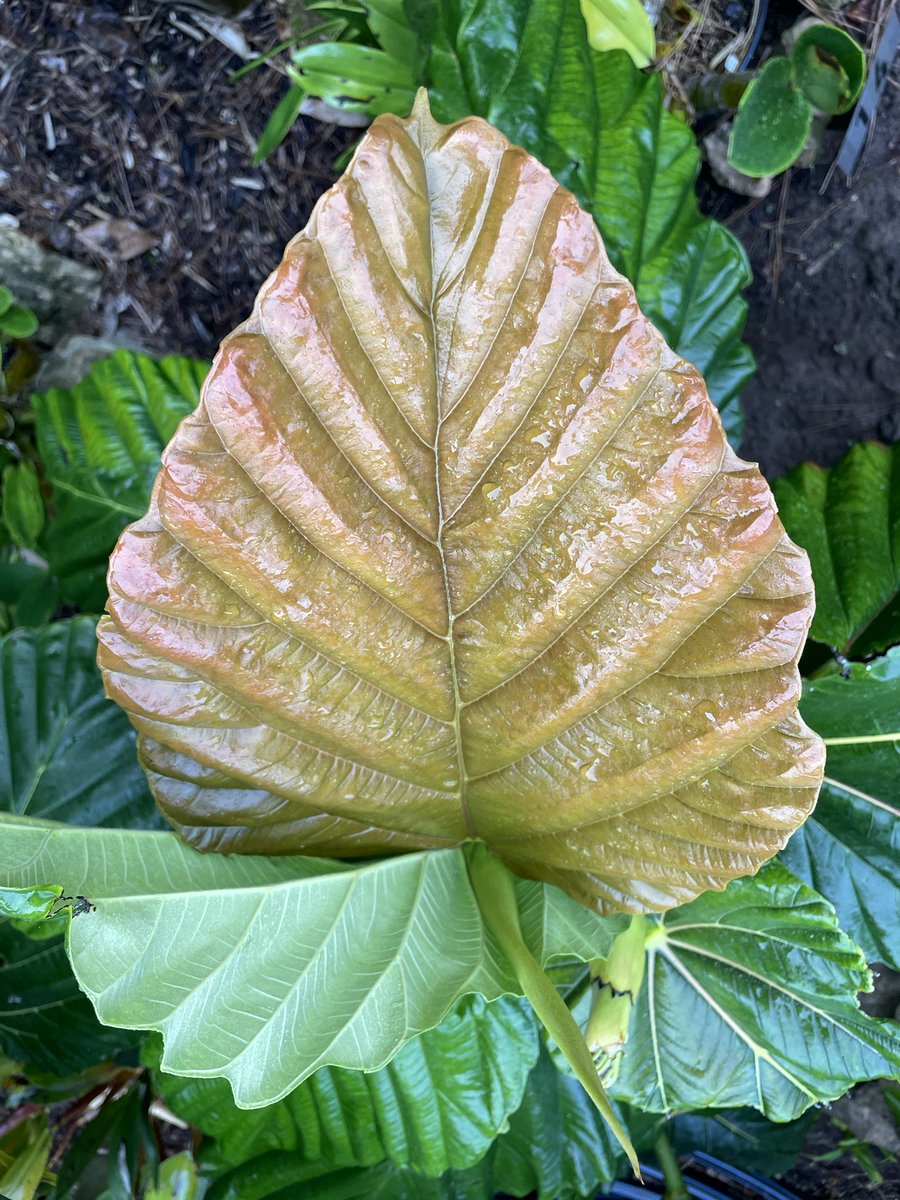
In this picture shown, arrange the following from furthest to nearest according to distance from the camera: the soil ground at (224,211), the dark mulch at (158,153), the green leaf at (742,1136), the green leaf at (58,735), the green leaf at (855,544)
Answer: the dark mulch at (158,153), the soil ground at (224,211), the green leaf at (742,1136), the green leaf at (855,544), the green leaf at (58,735)

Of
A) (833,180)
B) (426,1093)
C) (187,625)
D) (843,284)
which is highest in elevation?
(833,180)

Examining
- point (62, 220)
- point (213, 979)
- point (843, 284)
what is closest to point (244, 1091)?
point (213, 979)

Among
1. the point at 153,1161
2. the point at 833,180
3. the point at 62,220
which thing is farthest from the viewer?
the point at 62,220

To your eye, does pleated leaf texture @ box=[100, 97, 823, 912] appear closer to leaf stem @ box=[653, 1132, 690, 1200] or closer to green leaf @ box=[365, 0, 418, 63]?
green leaf @ box=[365, 0, 418, 63]

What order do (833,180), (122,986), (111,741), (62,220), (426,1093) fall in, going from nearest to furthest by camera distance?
(122,986)
(426,1093)
(111,741)
(833,180)
(62,220)

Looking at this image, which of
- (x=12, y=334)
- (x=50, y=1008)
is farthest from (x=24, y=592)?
(x=50, y=1008)

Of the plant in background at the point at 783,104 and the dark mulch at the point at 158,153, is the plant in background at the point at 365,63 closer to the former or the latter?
the dark mulch at the point at 158,153

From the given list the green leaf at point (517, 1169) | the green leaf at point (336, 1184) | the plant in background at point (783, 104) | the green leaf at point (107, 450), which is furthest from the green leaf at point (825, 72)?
the green leaf at point (336, 1184)

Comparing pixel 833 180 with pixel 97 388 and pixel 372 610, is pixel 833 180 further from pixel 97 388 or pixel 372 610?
pixel 372 610
